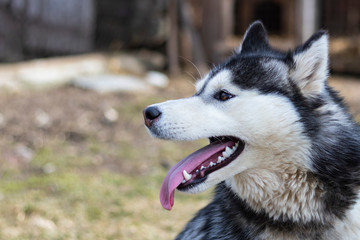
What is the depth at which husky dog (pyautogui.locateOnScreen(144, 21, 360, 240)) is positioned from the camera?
2.39 metres

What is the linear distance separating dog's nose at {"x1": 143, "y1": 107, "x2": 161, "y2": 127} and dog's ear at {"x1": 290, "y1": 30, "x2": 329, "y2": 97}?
0.69 m

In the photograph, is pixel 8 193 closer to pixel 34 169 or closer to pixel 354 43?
pixel 34 169

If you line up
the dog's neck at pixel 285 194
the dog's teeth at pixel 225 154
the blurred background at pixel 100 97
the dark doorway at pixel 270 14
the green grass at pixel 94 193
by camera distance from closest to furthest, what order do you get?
the dog's neck at pixel 285 194, the dog's teeth at pixel 225 154, the green grass at pixel 94 193, the blurred background at pixel 100 97, the dark doorway at pixel 270 14

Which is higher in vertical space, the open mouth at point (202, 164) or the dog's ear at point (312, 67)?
the dog's ear at point (312, 67)

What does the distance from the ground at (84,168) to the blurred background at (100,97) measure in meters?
0.01

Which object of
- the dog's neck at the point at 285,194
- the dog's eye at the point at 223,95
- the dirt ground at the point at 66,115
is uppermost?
the dog's eye at the point at 223,95

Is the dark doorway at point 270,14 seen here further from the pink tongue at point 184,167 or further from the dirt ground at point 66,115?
the pink tongue at point 184,167

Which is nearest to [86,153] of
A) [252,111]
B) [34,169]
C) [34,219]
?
[34,169]

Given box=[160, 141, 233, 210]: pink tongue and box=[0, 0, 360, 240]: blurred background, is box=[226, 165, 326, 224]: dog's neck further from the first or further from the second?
box=[0, 0, 360, 240]: blurred background

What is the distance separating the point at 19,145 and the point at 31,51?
283 centimetres

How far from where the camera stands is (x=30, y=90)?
7625 mm

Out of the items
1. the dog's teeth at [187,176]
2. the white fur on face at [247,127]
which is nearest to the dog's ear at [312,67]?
the white fur on face at [247,127]

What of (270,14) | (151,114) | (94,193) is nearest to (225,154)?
(151,114)

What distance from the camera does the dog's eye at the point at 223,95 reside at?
8.39 ft
